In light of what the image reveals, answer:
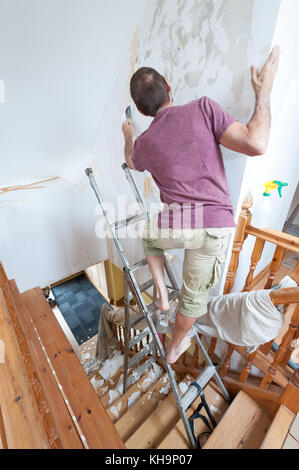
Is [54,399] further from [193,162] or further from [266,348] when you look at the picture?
[193,162]

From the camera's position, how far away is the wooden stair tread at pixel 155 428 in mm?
1444

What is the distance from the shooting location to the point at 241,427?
1357 millimetres

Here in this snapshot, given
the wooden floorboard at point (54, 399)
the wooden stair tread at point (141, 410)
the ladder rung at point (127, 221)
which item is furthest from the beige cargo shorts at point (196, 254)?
the wooden stair tread at point (141, 410)

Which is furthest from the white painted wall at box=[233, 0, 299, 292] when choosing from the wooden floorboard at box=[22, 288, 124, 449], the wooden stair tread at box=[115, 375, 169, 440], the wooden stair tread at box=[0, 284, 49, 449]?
the wooden stair tread at box=[0, 284, 49, 449]

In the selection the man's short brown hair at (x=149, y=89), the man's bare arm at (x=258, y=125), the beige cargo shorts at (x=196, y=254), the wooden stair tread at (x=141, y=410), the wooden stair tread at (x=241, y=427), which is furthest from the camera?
the wooden stair tread at (x=141, y=410)

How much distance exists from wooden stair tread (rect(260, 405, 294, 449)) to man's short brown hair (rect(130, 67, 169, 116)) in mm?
1754

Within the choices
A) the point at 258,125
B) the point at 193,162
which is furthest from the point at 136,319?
the point at 258,125

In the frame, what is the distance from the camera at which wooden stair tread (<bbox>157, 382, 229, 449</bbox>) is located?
1.36 m

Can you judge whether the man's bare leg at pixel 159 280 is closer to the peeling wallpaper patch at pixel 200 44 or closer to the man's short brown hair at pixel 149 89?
the man's short brown hair at pixel 149 89

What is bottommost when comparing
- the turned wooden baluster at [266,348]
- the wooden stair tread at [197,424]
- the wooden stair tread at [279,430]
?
the wooden stair tread at [197,424]

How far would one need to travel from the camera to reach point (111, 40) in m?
1.58
